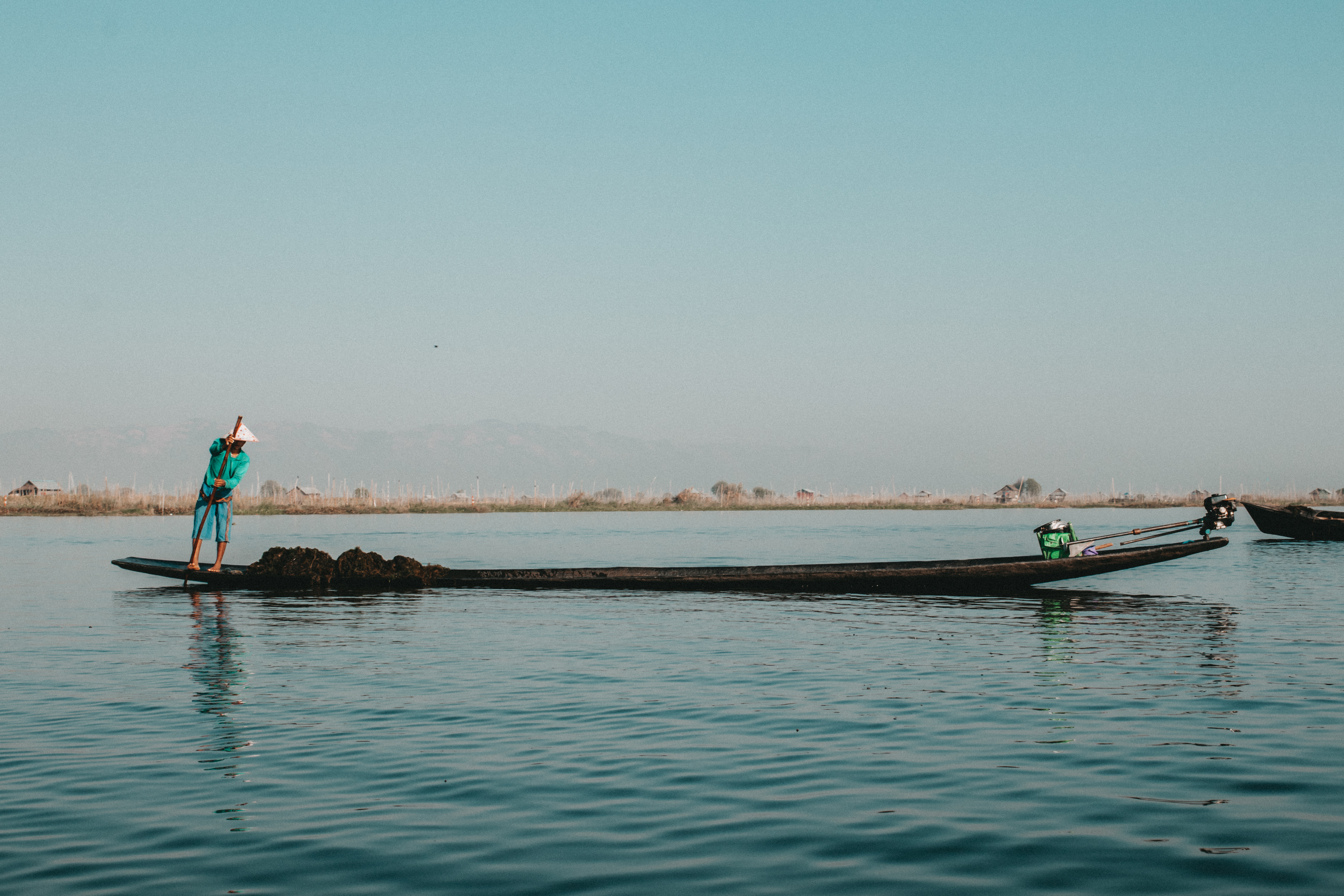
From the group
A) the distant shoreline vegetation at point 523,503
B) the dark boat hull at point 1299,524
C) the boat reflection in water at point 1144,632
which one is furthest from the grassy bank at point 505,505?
the boat reflection in water at point 1144,632

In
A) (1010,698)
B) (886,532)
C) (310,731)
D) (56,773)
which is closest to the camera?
(56,773)

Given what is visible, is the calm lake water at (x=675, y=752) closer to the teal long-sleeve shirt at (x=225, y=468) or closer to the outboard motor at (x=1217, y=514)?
the outboard motor at (x=1217, y=514)

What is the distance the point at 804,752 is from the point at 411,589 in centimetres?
1673

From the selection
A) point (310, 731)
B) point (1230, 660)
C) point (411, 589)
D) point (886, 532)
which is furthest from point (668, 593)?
point (886, 532)

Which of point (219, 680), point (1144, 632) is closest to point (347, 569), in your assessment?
point (219, 680)

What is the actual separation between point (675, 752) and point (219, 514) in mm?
16123

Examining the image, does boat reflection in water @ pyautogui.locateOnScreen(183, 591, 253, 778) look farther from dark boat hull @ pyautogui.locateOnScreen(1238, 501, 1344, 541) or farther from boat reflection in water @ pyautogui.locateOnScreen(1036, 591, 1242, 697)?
dark boat hull @ pyautogui.locateOnScreen(1238, 501, 1344, 541)

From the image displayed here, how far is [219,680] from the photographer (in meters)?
12.0

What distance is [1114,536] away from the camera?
2030 cm

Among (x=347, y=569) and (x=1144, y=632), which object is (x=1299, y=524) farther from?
(x=347, y=569)

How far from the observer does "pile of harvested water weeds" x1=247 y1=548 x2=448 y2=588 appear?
23.1m

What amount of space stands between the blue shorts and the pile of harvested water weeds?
1.18 metres

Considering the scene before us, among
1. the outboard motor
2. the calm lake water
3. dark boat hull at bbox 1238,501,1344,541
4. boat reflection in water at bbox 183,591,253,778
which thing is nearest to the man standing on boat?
boat reflection in water at bbox 183,591,253,778

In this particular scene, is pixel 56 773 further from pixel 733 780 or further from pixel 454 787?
pixel 733 780
